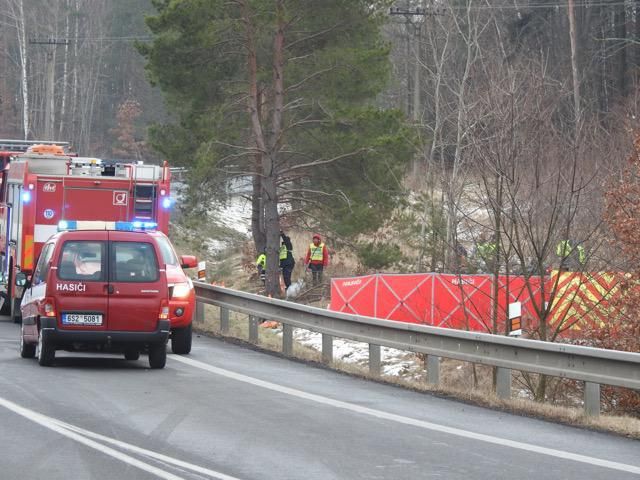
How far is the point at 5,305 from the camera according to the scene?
24453 mm

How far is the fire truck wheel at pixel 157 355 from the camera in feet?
50.5

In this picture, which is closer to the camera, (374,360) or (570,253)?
(374,360)

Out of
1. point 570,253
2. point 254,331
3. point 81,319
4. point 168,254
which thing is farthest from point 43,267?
point 570,253

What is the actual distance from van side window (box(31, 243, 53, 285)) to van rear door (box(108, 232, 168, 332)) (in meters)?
0.85

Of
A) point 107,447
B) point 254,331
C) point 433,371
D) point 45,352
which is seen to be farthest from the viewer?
point 254,331

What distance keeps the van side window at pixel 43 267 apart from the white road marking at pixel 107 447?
397 centimetres

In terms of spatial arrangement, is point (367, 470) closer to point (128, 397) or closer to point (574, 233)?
point (128, 397)

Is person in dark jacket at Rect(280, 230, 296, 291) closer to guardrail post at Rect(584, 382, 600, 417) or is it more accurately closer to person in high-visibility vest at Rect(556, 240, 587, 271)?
person in high-visibility vest at Rect(556, 240, 587, 271)

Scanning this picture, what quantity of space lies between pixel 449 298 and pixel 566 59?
36.3 m

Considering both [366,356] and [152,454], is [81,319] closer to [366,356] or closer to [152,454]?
[152,454]

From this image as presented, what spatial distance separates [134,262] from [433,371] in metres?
3.96

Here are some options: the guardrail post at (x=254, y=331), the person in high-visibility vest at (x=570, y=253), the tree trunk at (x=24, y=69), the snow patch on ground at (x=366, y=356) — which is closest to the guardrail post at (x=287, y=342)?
the guardrail post at (x=254, y=331)

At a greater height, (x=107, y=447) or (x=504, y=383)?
(x=504, y=383)

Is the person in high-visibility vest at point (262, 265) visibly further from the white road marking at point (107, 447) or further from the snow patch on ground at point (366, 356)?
the white road marking at point (107, 447)
